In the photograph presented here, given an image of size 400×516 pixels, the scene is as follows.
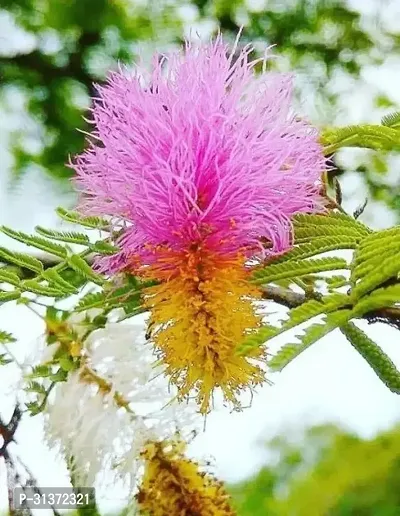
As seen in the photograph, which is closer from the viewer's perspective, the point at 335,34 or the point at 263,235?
the point at 263,235

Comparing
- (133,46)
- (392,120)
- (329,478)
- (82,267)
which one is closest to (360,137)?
(392,120)

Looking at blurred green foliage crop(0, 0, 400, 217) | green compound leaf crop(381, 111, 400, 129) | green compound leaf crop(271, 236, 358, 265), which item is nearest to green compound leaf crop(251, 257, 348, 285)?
green compound leaf crop(271, 236, 358, 265)

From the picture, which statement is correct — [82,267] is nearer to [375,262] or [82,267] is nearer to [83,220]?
[83,220]

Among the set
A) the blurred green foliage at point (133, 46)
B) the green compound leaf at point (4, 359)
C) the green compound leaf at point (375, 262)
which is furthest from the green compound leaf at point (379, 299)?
the blurred green foliage at point (133, 46)

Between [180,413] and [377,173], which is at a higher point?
[377,173]

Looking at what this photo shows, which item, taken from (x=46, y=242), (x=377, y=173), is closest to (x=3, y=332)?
(x=46, y=242)

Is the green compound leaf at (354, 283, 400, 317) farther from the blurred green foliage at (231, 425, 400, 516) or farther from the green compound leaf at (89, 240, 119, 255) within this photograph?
the blurred green foliage at (231, 425, 400, 516)

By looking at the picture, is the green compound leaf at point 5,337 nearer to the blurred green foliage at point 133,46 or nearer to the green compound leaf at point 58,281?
the green compound leaf at point 58,281

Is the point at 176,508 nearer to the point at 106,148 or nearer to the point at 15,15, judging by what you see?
the point at 106,148
